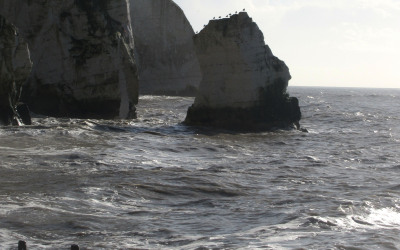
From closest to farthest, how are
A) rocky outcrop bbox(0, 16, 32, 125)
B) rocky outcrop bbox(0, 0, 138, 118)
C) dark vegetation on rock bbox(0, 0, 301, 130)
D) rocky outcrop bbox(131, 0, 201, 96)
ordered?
rocky outcrop bbox(0, 16, 32, 125)
dark vegetation on rock bbox(0, 0, 301, 130)
rocky outcrop bbox(0, 0, 138, 118)
rocky outcrop bbox(131, 0, 201, 96)

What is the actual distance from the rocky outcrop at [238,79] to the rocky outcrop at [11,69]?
8.01m

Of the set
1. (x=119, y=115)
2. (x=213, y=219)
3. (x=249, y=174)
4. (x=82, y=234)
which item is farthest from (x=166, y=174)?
(x=119, y=115)

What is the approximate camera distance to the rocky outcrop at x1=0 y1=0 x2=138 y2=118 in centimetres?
2769

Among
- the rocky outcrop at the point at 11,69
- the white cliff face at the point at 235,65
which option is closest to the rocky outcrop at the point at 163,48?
the white cliff face at the point at 235,65

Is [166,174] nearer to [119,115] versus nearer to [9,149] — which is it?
[9,149]

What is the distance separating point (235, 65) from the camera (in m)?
27.1

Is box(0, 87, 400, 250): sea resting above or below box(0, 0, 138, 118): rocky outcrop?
below

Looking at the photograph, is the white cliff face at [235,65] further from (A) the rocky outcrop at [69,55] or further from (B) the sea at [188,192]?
(A) the rocky outcrop at [69,55]

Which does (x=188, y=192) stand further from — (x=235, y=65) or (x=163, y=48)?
(x=163, y=48)

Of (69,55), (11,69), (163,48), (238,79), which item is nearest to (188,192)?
(11,69)

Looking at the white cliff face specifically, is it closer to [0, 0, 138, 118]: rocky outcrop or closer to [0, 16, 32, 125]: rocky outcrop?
[0, 0, 138, 118]: rocky outcrop

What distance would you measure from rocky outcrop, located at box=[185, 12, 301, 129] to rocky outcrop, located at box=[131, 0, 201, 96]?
1236 inches

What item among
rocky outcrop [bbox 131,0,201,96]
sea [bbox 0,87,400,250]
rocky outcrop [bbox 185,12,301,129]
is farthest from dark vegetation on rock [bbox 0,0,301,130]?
rocky outcrop [bbox 131,0,201,96]

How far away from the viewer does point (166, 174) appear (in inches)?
593
